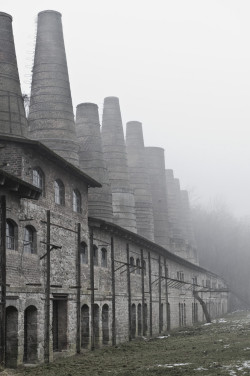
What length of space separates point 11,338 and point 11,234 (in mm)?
2739

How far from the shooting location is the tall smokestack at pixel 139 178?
38969 millimetres

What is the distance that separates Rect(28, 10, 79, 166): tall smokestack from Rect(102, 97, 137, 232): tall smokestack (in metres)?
9.68

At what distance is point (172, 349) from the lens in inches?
704

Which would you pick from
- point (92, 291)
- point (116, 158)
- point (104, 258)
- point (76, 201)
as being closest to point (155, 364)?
point (92, 291)

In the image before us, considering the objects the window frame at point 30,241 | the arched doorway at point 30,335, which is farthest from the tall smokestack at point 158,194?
the arched doorway at point 30,335

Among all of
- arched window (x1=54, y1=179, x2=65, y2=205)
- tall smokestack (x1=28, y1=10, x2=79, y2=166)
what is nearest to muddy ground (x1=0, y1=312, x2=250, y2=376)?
arched window (x1=54, y1=179, x2=65, y2=205)

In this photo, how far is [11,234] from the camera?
14586mm

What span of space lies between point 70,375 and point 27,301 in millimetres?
3194

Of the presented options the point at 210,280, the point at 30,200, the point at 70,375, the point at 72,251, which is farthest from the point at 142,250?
the point at 210,280

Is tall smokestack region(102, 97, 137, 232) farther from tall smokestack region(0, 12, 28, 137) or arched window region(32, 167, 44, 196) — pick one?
arched window region(32, 167, 44, 196)

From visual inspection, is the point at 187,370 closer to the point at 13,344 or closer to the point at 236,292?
the point at 13,344

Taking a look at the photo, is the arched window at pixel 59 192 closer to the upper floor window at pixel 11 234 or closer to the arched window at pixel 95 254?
the upper floor window at pixel 11 234

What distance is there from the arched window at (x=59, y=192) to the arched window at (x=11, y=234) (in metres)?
3.21

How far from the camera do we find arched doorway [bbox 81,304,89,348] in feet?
63.2
